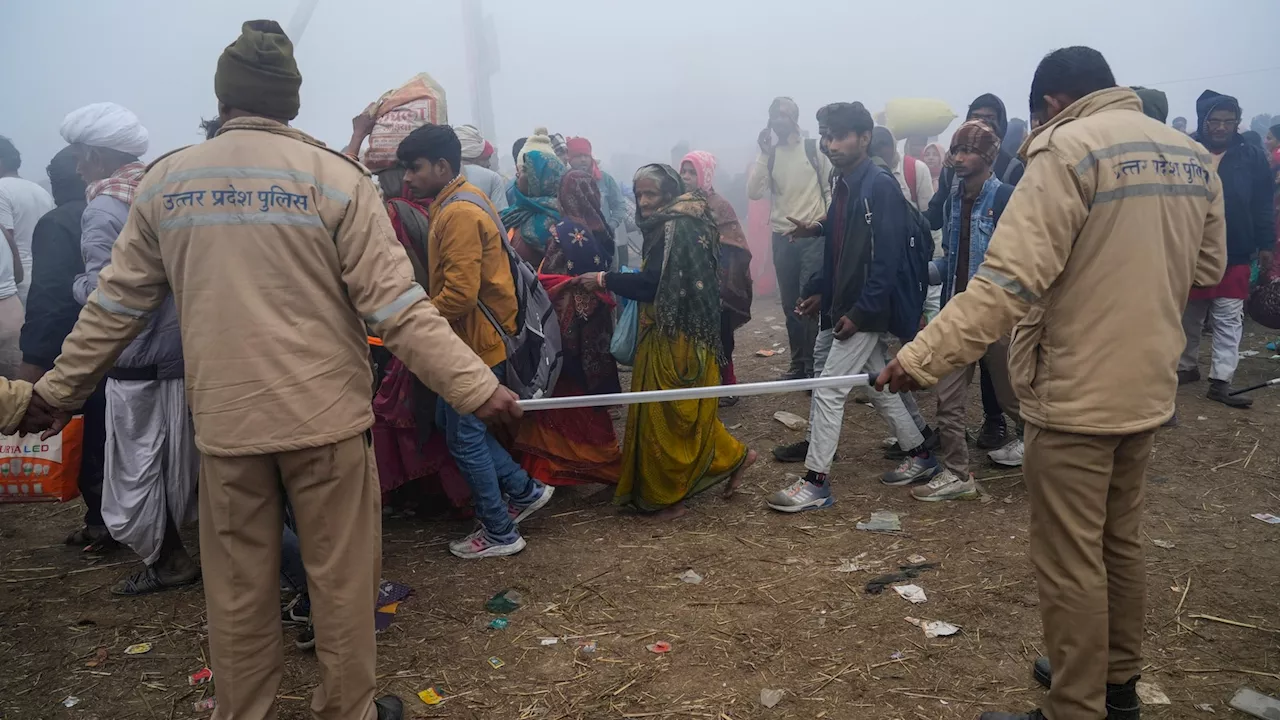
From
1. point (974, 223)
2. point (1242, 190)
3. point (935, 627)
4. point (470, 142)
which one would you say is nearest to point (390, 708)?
point (935, 627)

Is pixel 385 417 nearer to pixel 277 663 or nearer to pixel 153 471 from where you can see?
pixel 153 471

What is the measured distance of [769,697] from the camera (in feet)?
9.63

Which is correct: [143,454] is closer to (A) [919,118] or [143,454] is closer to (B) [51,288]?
(B) [51,288]

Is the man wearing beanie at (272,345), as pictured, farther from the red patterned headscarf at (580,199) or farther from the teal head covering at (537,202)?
the red patterned headscarf at (580,199)

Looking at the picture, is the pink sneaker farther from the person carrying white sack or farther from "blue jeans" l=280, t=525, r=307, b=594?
the person carrying white sack

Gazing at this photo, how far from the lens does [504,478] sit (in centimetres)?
437

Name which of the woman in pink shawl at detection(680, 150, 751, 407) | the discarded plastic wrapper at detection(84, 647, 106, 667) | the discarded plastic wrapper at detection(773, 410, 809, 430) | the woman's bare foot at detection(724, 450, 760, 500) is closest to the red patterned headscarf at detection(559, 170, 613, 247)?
the woman in pink shawl at detection(680, 150, 751, 407)

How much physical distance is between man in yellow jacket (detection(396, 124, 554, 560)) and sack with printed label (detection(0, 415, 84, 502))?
5.71 feet

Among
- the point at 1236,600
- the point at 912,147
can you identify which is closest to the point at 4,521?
the point at 1236,600

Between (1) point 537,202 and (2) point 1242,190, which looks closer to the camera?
(1) point 537,202

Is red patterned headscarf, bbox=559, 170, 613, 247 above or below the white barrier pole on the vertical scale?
above

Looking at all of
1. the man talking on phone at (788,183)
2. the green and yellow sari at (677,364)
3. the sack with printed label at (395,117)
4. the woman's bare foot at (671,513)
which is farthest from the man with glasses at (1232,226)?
the sack with printed label at (395,117)

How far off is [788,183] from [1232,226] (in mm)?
Result: 3693

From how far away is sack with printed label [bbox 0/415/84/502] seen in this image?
154 inches
